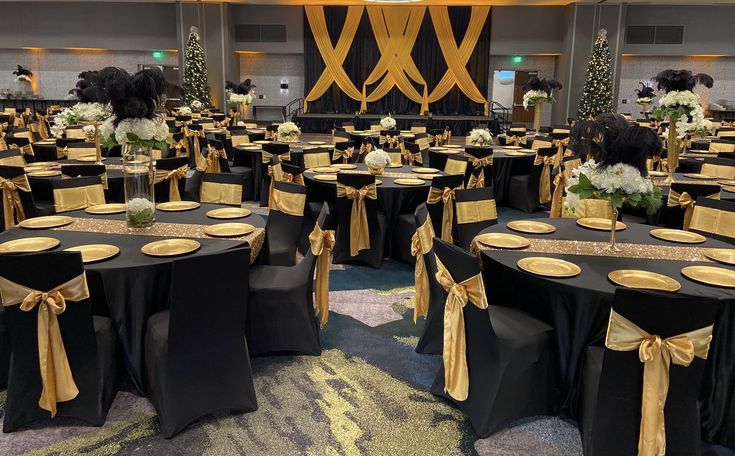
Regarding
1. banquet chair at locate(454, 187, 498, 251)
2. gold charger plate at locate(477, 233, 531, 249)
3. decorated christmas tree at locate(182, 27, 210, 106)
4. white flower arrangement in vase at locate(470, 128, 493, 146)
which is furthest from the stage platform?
gold charger plate at locate(477, 233, 531, 249)

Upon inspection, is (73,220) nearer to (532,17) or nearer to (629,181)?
(629,181)

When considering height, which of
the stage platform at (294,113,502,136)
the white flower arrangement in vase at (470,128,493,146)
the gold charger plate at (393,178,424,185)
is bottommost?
the gold charger plate at (393,178,424,185)

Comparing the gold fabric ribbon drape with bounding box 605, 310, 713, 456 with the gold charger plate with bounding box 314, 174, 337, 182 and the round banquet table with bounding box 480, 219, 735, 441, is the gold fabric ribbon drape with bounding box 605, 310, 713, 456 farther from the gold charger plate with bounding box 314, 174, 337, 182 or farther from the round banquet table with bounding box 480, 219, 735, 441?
the gold charger plate with bounding box 314, 174, 337, 182

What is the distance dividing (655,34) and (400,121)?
7.93 meters

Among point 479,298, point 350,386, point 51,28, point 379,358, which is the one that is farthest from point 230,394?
point 51,28

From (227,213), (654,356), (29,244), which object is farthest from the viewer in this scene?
(227,213)

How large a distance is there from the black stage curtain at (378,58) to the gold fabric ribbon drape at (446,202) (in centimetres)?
1384

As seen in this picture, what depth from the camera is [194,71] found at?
658 inches

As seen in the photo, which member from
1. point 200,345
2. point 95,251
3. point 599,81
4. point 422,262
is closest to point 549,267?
point 422,262

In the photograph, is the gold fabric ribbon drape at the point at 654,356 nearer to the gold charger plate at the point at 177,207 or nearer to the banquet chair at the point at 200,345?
the banquet chair at the point at 200,345

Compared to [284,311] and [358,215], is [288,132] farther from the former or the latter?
[284,311]

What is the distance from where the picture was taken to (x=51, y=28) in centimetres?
1834

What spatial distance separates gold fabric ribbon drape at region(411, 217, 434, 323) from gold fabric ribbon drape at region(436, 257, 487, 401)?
0.48 metres

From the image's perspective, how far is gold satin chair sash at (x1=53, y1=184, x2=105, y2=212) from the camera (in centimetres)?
414
